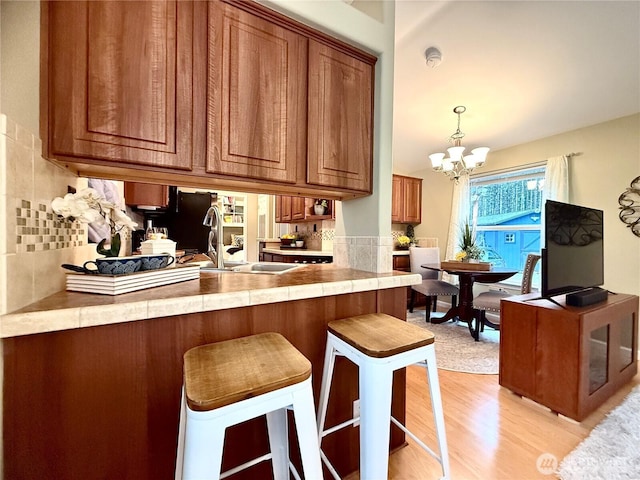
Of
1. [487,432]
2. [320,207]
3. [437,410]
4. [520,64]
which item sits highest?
[520,64]

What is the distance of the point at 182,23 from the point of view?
1.06m

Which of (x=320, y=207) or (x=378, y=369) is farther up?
(x=320, y=207)

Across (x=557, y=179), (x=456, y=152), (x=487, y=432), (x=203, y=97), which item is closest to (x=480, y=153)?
(x=456, y=152)

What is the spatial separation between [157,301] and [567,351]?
2.26 meters

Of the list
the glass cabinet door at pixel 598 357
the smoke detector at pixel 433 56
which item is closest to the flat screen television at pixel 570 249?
the glass cabinet door at pixel 598 357

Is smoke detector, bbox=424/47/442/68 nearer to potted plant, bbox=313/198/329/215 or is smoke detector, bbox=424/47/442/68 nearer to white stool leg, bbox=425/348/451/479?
potted plant, bbox=313/198/329/215

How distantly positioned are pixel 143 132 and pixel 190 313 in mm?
701

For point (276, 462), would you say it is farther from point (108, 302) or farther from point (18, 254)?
point (18, 254)

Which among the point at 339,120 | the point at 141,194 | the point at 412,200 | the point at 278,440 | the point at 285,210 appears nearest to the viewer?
the point at 278,440

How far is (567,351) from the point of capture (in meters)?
1.64

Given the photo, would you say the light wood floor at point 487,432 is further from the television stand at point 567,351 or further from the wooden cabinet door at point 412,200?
the wooden cabinet door at point 412,200

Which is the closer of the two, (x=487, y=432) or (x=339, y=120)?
(x=339, y=120)

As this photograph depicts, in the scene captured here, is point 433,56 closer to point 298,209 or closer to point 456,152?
point 456,152

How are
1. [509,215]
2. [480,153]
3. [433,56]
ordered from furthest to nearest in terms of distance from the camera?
1. [509,215]
2. [480,153]
3. [433,56]
